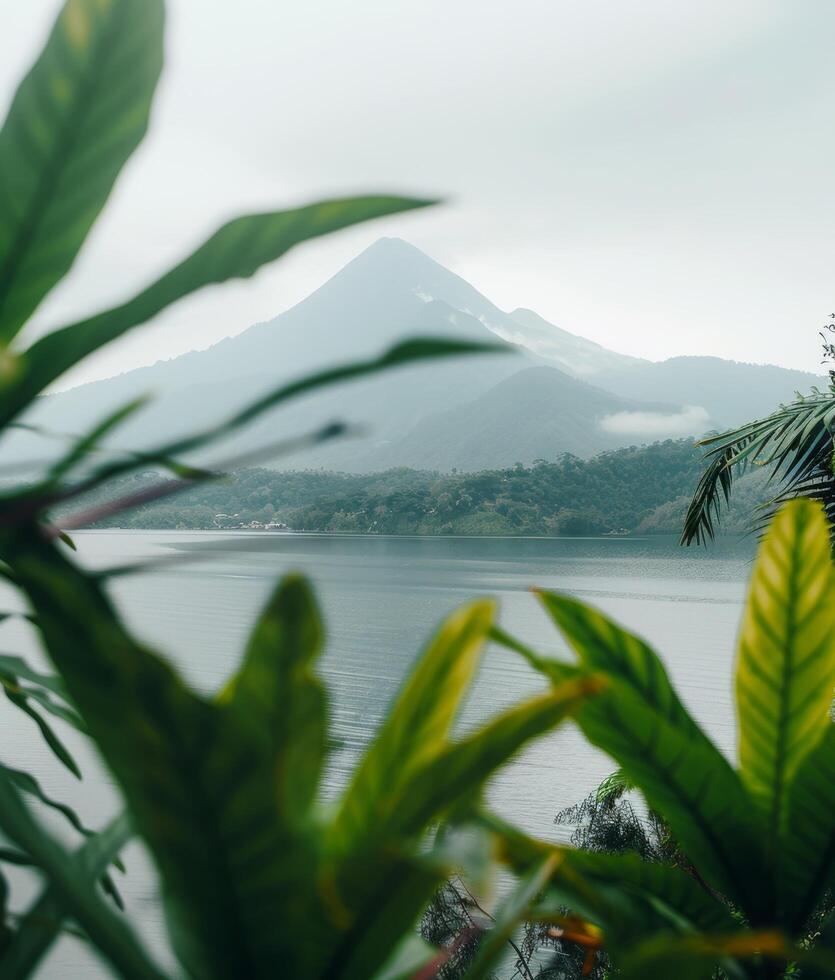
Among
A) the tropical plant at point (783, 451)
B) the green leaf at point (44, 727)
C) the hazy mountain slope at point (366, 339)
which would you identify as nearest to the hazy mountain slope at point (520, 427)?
the hazy mountain slope at point (366, 339)

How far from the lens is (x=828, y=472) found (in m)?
4.98

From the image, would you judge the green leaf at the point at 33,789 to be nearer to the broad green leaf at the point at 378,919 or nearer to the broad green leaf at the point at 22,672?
the broad green leaf at the point at 22,672

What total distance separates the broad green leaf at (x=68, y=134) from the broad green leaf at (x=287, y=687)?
18cm

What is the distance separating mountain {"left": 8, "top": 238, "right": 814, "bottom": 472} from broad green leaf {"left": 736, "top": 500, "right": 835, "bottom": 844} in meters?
68.7

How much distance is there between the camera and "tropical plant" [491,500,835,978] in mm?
356

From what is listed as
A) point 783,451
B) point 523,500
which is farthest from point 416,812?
point 523,500

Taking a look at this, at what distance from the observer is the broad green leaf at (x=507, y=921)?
21cm

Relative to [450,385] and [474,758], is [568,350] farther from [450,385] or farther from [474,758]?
[474,758]

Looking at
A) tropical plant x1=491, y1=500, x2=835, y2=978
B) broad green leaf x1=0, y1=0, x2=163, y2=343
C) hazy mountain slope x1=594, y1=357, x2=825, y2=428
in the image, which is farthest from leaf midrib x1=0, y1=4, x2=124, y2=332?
hazy mountain slope x1=594, y1=357, x2=825, y2=428

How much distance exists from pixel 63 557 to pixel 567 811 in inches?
496

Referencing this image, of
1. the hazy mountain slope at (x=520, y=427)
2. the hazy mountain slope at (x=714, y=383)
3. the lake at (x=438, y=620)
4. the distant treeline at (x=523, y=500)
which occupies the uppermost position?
the hazy mountain slope at (x=714, y=383)

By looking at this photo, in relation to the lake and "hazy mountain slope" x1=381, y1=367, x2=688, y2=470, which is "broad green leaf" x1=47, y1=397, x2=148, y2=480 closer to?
the lake

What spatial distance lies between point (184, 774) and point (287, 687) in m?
0.03

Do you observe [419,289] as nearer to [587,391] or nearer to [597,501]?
[587,391]
